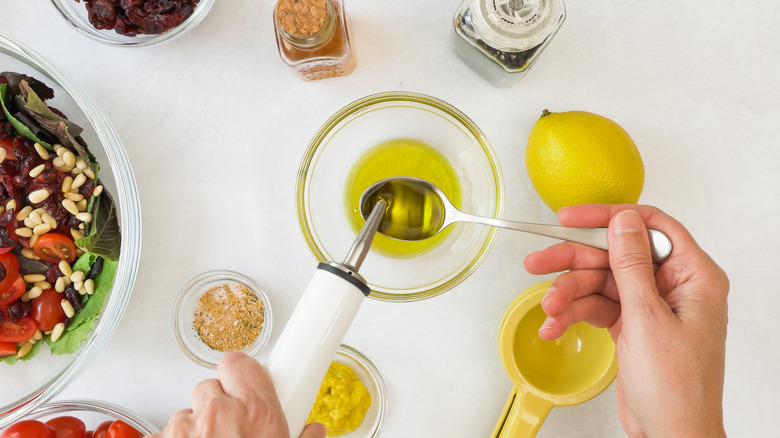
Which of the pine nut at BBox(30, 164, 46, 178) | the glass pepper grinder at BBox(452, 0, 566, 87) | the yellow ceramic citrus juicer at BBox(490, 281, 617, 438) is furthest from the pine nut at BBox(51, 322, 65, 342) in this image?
the glass pepper grinder at BBox(452, 0, 566, 87)

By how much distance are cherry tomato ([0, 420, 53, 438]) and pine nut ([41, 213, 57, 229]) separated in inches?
16.5


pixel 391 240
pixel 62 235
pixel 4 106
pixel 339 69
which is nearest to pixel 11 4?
pixel 4 106

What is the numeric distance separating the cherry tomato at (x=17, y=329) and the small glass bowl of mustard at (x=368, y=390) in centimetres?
64

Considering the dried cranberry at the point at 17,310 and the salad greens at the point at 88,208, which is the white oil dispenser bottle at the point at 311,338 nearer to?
the salad greens at the point at 88,208

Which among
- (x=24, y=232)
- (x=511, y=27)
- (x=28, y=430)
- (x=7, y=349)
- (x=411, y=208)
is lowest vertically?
(x=28, y=430)

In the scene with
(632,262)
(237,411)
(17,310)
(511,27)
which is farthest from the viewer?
(17,310)

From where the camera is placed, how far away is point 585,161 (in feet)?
3.34

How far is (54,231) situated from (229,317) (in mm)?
400

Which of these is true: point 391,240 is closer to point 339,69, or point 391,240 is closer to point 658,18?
point 339,69

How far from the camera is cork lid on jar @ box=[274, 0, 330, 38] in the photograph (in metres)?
1.02

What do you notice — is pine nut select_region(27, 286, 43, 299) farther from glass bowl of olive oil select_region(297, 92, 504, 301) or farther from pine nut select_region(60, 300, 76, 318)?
glass bowl of olive oil select_region(297, 92, 504, 301)

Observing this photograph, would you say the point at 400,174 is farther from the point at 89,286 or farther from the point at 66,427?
the point at 66,427

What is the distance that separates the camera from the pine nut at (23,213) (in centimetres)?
109

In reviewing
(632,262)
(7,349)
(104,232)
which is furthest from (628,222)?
(7,349)
